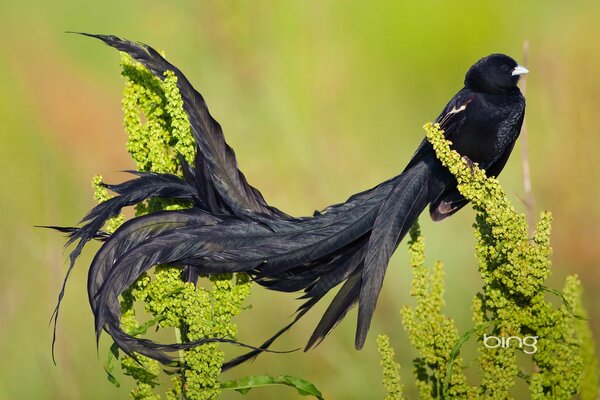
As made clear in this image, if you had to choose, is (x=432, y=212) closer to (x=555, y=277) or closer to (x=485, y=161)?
(x=485, y=161)

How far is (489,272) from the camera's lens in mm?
3268

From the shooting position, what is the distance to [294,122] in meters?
6.45

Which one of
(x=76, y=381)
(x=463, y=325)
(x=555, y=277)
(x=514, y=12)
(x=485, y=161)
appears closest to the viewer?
(x=485, y=161)

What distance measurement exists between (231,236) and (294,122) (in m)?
3.11

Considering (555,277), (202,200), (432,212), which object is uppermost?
(555,277)

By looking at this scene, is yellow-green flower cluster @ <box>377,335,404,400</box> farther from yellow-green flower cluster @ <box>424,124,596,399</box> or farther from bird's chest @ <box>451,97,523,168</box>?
bird's chest @ <box>451,97,523,168</box>

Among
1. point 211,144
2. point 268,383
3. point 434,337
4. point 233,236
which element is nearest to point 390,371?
point 434,337

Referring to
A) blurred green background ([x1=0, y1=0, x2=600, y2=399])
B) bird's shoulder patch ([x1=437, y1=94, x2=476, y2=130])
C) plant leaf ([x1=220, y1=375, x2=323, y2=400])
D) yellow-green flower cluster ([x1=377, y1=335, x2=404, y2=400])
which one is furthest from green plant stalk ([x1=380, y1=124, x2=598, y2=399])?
blurred green background ([x1=0, y1=0, x2=600, y2=399])

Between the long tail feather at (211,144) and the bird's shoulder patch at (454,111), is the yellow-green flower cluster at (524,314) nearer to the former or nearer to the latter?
the long tail feather at (211,144)

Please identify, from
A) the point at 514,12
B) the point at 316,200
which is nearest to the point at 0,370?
the point at 316,200

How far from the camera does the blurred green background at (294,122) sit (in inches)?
210

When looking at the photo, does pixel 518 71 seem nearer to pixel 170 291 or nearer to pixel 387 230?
pixel 387 230

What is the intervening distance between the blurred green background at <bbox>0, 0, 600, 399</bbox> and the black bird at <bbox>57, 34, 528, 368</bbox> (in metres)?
1.37

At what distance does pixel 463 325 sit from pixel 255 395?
3.86 feet
